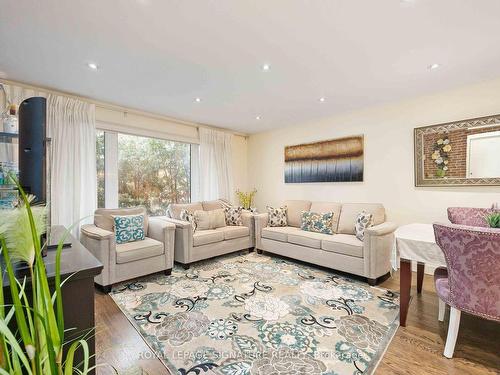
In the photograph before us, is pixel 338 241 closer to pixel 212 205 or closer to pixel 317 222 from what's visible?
pixel 317 222

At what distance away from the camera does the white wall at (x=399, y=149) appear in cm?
293

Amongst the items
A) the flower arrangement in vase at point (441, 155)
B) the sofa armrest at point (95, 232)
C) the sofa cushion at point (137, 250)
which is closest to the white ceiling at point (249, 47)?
the flower arrangement in vase at point (441, 155)

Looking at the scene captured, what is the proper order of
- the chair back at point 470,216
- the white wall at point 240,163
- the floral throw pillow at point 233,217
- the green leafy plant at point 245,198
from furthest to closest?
1. the white wall at point 240,163
2. the green leafy plant at point 245,198
3. the floral throw pillow at point 233,217
4. the chair back at point 470,216

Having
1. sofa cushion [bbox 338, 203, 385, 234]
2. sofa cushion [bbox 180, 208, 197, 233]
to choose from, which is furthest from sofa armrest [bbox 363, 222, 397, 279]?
sofa cushion [bbox 180, 208, 197, 233]

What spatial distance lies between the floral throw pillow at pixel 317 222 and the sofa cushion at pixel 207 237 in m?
1.31

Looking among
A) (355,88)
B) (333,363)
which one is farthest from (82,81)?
(333,363)

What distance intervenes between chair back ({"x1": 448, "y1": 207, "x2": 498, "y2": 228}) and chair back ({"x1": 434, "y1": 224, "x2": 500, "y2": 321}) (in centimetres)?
102

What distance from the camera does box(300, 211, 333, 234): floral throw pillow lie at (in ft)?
12.0

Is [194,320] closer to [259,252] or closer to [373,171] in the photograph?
[259,252]

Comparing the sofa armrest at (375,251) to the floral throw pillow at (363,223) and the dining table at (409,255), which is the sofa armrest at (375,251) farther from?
the dining table at (409,255)

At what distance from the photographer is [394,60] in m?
2.36

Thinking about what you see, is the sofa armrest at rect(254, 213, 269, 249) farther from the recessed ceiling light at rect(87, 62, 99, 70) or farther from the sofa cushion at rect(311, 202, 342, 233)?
the recessed ceiling light at rect(87, 62, 99, 70)

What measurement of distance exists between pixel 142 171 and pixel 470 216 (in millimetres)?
4322

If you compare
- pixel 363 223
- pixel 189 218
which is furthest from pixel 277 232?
pixel 189 218
